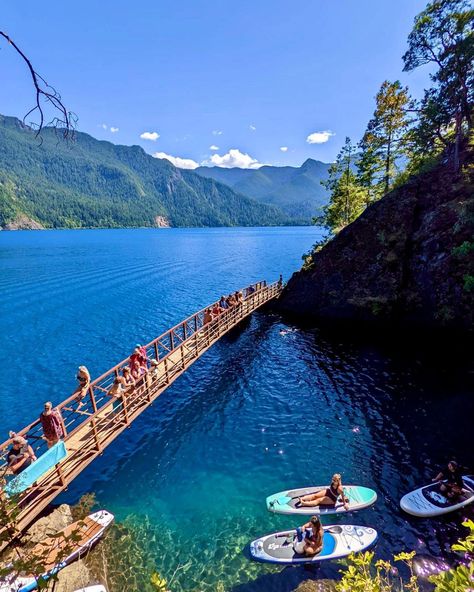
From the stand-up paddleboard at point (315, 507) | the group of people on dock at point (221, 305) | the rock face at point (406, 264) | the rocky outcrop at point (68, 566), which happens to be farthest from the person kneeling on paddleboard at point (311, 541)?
the rock face at point (406, 264)

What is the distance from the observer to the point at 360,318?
3266cm

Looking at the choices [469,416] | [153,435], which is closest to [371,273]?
[469,416]

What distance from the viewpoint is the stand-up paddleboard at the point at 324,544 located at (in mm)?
10383

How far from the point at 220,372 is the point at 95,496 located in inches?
449

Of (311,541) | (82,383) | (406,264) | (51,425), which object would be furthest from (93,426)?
(406,264)

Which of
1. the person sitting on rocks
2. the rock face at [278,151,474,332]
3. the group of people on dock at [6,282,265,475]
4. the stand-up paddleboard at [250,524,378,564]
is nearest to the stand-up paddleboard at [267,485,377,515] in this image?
the stand-up paddleboard at [250,524,378,564]

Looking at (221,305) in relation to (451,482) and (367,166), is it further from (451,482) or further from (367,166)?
(367,166)

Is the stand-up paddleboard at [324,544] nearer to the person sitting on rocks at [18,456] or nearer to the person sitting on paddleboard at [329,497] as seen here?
the person sitting on paddleboard at [329,497]

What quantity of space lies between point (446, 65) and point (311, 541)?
121 ft

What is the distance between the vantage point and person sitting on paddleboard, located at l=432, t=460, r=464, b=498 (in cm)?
1207

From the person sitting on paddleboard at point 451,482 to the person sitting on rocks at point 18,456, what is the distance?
15.2m

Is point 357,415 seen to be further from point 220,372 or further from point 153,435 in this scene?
point 153,435

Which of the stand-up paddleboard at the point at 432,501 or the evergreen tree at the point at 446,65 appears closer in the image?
the stand-up paddleboard at the point at 432,501

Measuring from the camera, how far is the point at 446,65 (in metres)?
27.9
